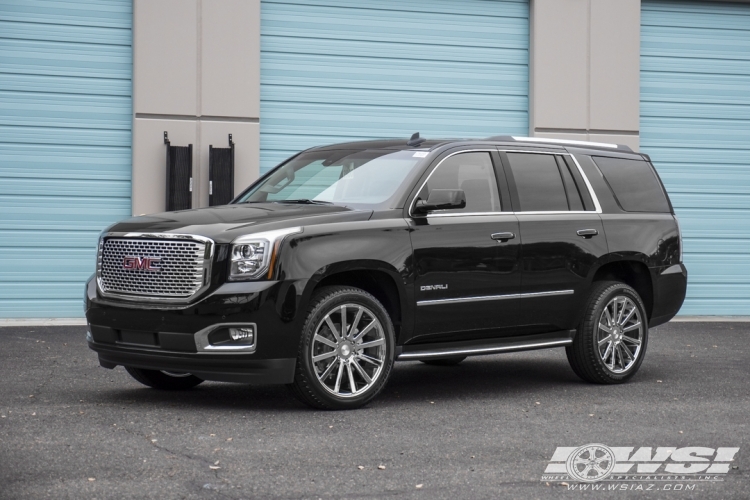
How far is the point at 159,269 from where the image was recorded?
6.91 metres

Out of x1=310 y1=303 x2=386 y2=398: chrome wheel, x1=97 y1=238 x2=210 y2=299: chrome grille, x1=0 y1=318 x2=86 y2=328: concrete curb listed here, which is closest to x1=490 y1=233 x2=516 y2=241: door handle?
x1=310 y1=303 x2=386 y2=398: chrome wheel

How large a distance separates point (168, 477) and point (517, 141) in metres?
4.44

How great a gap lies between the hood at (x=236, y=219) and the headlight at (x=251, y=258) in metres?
0.08

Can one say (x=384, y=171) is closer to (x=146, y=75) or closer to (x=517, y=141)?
(x=517, y=141)

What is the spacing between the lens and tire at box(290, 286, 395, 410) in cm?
684

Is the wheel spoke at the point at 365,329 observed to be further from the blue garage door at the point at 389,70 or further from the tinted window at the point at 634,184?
the blue garage door at the point at 389,70

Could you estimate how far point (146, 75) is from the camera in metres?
13.8

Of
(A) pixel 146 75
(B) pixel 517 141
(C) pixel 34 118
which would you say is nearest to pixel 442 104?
(A) pixel 146 75

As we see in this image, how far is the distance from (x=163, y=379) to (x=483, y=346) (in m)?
2.28

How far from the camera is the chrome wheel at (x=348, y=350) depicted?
694 centimetres

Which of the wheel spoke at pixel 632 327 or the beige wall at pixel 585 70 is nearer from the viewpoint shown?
the wheel spoke at pixel 632 327

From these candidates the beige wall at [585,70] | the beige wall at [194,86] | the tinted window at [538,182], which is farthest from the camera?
the beige wall at [585,70]

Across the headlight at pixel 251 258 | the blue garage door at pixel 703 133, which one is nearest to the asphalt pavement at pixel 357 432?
the headlight at pixel 251 258

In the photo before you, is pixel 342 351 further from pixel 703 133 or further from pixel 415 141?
pixel 703 133
